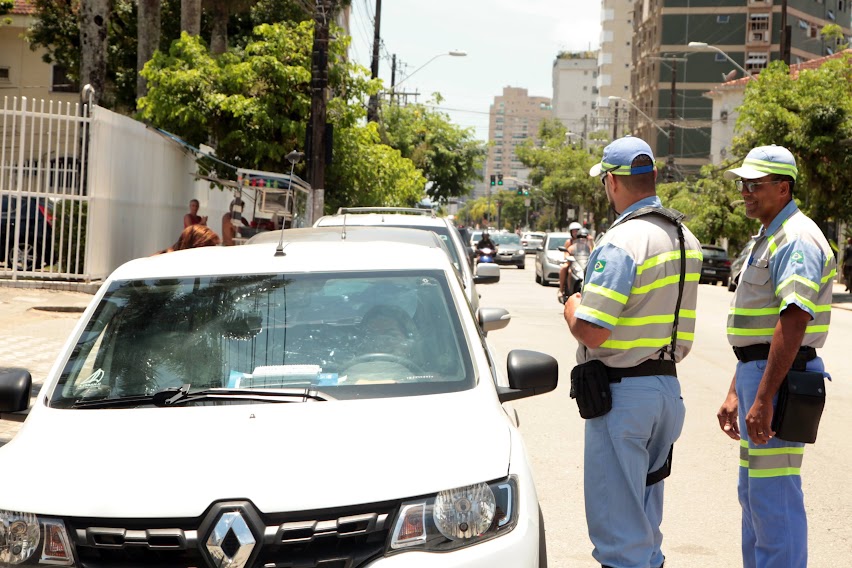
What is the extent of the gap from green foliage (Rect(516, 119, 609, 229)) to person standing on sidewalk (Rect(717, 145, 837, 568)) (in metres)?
75.2

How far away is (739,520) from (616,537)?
2.50 meters

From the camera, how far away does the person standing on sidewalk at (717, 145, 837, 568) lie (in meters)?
4.46

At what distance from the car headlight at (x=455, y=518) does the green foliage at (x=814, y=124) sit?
2933 centimetres

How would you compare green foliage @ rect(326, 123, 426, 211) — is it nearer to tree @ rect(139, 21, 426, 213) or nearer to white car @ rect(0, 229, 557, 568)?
tree @ rect(139, 21, 426, 213)

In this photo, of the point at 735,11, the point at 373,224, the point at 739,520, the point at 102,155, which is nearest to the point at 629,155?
the point at 739,520

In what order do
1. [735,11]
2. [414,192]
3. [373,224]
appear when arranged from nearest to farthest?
[373,224] < [414,192] < [735,11]

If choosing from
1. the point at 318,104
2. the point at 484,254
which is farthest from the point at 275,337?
the point at 484,254

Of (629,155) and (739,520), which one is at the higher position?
(629,155)

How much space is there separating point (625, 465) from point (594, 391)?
11.5 inches

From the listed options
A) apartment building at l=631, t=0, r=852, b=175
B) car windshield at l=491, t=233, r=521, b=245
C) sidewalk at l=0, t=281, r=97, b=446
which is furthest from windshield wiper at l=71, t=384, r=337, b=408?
apartment building at l=631, t=0, r=852, b=175

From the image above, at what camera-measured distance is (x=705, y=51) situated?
8219 centimetres

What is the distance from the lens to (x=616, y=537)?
423 cm

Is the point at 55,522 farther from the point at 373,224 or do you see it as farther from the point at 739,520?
the point at 373,224

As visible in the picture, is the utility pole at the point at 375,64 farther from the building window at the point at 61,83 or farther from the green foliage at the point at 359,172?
the building window at the point at 61,83
